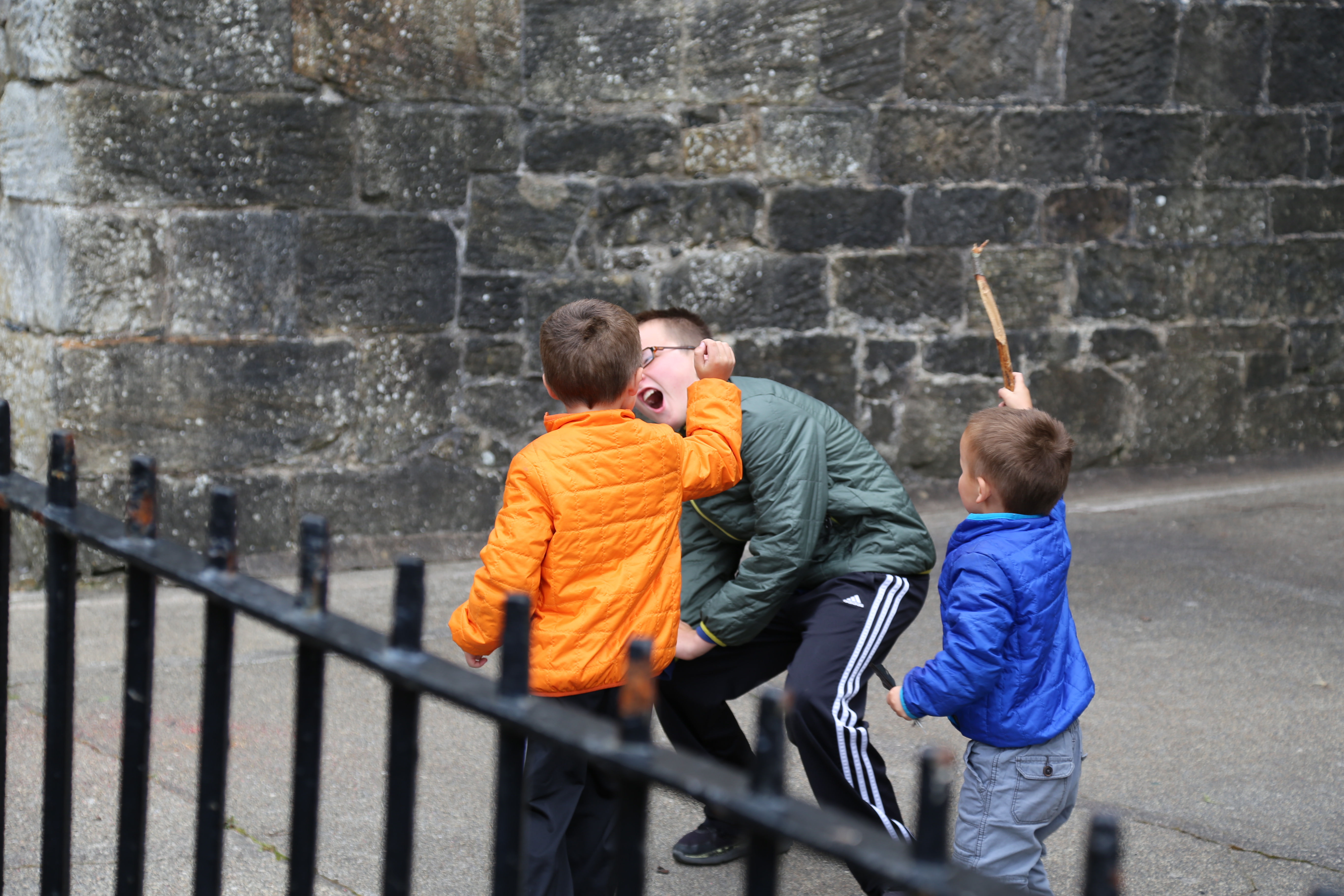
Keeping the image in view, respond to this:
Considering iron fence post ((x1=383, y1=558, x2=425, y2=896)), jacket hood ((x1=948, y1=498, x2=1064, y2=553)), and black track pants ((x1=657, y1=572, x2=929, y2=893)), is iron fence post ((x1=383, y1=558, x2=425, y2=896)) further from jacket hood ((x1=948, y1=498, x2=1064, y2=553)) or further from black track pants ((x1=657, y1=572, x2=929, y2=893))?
jacket hood ((x1=948, y1=498, x2=1064, y2=553))

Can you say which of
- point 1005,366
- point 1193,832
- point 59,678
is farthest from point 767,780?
point 1193,832

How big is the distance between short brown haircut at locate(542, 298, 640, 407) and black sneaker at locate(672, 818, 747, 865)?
41.8 inches

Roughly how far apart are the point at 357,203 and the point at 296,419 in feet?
2.71

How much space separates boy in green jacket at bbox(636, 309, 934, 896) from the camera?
2746 millimetres

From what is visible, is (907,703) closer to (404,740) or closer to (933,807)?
(404,740)

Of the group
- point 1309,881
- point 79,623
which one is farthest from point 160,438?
point 1309,881

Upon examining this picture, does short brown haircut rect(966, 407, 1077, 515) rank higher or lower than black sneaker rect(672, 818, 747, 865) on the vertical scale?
higher

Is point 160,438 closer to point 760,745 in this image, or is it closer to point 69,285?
point 69,285

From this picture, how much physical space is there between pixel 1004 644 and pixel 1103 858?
1.54 metres

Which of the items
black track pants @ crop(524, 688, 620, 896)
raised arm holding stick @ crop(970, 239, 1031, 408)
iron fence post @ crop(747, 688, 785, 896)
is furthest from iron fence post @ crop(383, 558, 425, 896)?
raised arm holding stick @ crop(970, 239, 1031, 408)

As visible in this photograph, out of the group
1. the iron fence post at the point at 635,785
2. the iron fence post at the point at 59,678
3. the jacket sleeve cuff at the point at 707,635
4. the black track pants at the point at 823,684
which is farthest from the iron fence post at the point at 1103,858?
the jacket sleeve cuff at the point at 707,635

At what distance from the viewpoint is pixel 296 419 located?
16.7ft

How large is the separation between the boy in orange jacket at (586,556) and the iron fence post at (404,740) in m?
1.04

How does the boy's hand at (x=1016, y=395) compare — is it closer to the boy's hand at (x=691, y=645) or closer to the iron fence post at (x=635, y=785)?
the boy's hand at (x=691, y=645)
